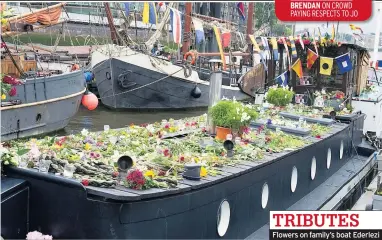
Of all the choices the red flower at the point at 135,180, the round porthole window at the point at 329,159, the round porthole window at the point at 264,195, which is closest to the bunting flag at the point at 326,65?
the round porthole window at the point at 329,159

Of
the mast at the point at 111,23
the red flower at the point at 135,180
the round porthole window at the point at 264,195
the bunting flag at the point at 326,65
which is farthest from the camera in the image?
the mast at the point at 111,23

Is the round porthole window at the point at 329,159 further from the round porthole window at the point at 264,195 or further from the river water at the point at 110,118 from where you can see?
the river water at the point at 110,118

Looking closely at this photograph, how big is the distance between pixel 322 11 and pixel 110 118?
1753cm

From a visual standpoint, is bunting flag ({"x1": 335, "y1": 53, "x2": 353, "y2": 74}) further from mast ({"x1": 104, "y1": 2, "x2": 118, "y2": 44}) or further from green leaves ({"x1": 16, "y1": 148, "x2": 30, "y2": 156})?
mast ({"x1": 104, "y1": 2, "x2": 118, "y2": 44})

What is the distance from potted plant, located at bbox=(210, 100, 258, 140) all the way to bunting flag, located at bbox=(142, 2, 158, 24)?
12.9m

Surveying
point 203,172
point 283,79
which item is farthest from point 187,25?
point 203,172

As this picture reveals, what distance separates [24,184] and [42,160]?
1.05ft

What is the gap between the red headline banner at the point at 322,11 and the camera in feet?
16.7

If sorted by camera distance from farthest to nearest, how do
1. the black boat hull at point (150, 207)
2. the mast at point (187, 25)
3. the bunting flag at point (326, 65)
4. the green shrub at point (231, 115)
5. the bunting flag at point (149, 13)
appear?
the mast at point (187, 25)
the bunting flag at point (149, 13)
the bunting flag at point (326, 65)
the green shrub at point (231, 115)
the black boat hull at point (150, 207)

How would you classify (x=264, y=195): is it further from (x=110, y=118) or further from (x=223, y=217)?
(x=110, y=118)

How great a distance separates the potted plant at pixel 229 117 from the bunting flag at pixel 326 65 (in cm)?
591

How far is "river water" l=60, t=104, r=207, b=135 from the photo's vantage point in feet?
64.8

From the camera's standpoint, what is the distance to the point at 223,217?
20.0 ft

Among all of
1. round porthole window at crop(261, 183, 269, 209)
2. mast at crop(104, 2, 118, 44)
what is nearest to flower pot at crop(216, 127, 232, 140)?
round porthole window at crop(261, 183, 269, 209)
